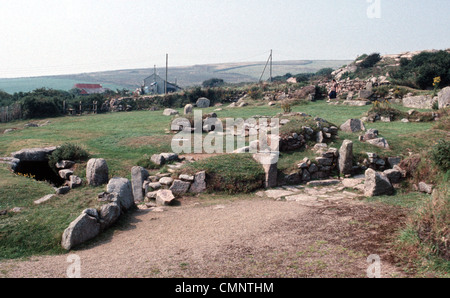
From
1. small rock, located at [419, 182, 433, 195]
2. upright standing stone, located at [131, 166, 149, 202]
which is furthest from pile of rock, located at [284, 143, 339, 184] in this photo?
upright standing stone, located at [131, 166, 149, 202]

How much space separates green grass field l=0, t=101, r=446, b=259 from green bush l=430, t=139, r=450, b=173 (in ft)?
8.36

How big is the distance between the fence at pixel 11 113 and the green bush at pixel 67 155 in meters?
16.5

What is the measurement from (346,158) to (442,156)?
2.51 m

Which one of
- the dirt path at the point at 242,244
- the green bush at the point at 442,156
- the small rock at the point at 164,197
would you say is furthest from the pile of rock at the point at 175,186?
the green bush at the point at 442,156

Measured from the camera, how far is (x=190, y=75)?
119 meters

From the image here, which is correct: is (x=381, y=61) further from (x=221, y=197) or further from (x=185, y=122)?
(x=221, y=197)

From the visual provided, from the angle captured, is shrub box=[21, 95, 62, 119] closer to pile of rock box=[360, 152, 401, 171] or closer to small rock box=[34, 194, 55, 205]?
small rock box=[34, 194, 55, 205]

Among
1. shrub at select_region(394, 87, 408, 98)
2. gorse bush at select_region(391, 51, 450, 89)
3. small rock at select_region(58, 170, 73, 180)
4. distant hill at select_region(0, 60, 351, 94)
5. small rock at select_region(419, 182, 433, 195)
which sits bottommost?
small rock at select_region(58, 170, 73, 180)

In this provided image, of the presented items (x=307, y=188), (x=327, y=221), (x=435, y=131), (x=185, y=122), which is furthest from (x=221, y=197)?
(x=435, y=131)

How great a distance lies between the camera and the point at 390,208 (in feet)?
23.3

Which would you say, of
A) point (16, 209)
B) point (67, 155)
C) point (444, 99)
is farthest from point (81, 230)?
point (444, 99)

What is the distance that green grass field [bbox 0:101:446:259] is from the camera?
20.7ft

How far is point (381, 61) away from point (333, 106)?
23.7 meters

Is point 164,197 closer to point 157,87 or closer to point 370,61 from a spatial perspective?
point 370,61
